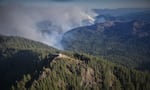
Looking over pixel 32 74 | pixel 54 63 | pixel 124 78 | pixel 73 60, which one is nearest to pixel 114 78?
pixel 124 78

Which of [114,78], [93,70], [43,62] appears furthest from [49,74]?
[114,78]

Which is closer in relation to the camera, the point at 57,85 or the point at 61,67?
the point at 57,85

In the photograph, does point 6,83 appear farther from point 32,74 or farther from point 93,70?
point 93,70

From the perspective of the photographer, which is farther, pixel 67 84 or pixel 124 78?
pixel 124 78

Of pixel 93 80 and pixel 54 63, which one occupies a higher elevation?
pixel 54 63

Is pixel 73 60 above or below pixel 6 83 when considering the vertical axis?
above

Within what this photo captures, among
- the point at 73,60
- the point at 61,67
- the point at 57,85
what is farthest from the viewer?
the point at 73,60

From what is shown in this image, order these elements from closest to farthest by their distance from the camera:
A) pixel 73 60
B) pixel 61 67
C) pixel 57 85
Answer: pixel 57 85
pixel 61 67
pixel 73 60

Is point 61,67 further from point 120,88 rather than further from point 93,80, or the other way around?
point 120,88
